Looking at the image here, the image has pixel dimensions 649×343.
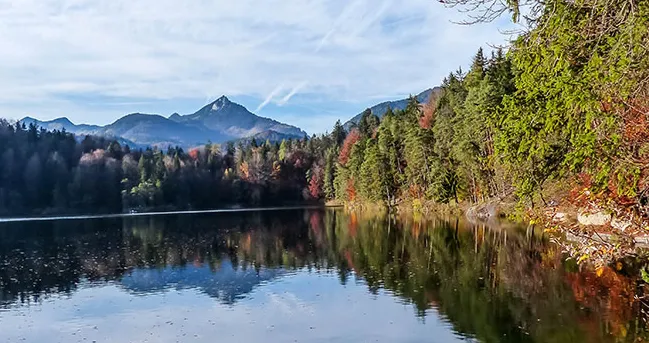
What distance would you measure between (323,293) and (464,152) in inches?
1306

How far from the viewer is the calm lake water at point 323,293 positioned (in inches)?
667

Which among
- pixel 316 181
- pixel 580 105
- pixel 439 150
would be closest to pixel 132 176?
pixel 316 181

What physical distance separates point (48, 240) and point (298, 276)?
30105 millimetres

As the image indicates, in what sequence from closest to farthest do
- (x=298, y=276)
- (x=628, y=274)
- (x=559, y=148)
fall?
(x=559, y=148) → (x=628, y=274) → (x=298, y=276)

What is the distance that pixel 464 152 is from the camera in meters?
52.8

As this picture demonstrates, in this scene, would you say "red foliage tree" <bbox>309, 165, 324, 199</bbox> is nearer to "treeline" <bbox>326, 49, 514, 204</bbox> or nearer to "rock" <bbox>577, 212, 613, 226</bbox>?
"treeline" <bbox>326, 49, 514, 204</bbox>

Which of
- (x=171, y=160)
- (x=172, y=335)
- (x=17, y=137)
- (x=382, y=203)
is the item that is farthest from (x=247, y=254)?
(x=17, y=137)

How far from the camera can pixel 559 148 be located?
383 inches

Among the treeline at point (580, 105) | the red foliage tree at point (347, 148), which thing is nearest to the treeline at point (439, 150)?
the red foliage tree at point (347, 148)

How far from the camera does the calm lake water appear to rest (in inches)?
667

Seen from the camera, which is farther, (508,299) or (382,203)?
(382,203)

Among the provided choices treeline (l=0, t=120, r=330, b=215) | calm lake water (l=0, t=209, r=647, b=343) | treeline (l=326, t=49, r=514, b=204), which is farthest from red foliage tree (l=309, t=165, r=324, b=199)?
calm lake water (l=0, t=209, r=647, b=343)

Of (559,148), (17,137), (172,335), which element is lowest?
(172,335)

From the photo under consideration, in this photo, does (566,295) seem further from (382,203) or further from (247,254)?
(382,203)
